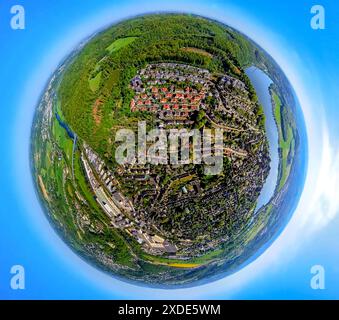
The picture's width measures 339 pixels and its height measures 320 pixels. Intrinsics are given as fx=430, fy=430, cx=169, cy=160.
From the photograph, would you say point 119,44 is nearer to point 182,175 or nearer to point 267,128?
point 182,175

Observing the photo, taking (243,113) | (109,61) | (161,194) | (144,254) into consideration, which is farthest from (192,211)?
(109,61)

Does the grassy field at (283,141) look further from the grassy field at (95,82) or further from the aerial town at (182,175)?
the grassy field at (95,82)

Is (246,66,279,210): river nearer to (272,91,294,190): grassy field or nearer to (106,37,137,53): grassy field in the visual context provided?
(272,91,294,190): grassy field

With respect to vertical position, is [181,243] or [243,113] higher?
[243,113]

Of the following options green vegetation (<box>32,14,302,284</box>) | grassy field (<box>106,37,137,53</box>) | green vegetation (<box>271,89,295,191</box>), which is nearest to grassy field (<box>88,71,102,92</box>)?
green vegetation (<box>32,14,302,284</box>)

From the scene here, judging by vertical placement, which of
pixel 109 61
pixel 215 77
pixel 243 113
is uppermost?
pixel 109 61

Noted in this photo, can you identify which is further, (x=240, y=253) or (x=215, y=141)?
(x=240, y=253)

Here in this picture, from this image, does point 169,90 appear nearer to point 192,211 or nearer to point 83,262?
point 192,211
